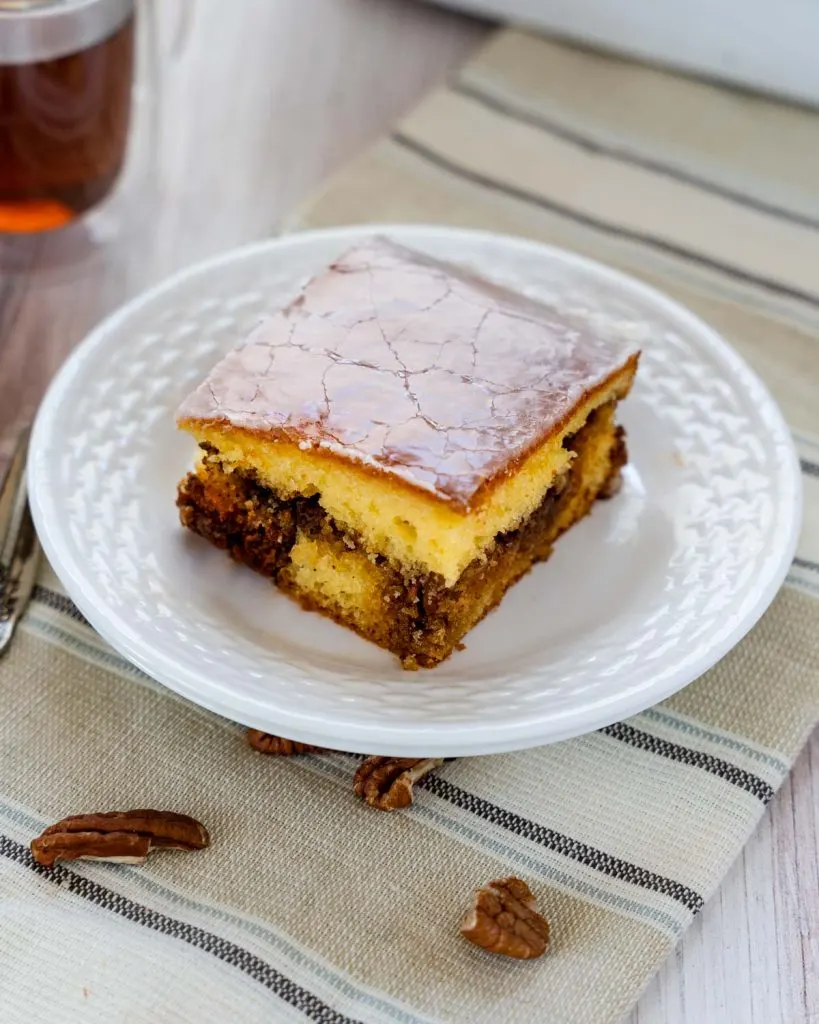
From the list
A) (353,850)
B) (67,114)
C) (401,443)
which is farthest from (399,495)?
(67,114)

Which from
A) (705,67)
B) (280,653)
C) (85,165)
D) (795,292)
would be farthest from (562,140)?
(280,653)

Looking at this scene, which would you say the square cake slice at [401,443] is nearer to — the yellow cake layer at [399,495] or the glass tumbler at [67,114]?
the yellow cake layer at [399,495]

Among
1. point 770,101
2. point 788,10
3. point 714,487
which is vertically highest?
point 788,10

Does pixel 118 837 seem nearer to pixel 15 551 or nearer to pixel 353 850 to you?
pixel 353 850

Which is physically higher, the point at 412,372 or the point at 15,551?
the point at 412,372

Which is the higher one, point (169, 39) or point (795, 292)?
point (795, 292)

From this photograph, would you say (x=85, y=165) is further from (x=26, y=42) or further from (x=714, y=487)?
(x=714, y=487)

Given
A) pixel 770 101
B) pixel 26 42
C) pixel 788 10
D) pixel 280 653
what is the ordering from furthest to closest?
pixel 770 101 → pixel 788 10 → pixel 26 42 → pixel 280 653
